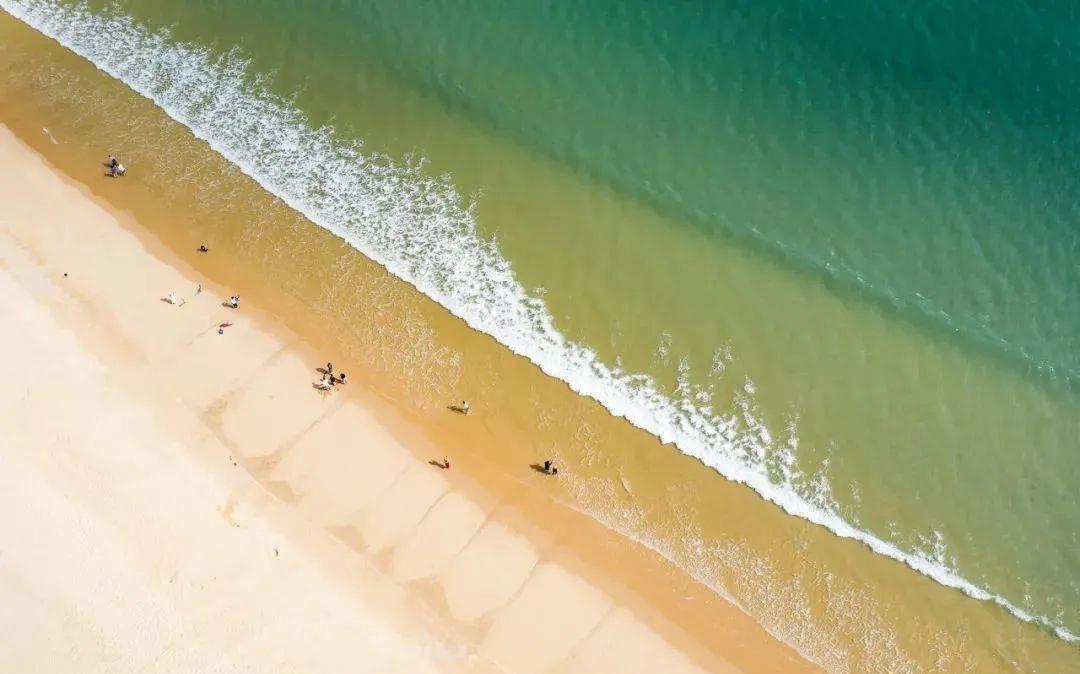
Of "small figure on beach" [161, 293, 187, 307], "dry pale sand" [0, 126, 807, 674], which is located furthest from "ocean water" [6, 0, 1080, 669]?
"small figure on beach" [161, 293, 187, 307]

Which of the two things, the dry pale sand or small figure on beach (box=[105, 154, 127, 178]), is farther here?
small figure on beach (box=[105, 154, 127, 178])

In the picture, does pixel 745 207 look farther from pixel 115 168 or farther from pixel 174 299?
pixel 115 168

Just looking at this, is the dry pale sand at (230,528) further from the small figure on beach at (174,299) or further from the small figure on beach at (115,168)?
the small figure on beach at (115,168)

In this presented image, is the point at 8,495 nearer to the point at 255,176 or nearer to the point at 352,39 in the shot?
the point at 255,176

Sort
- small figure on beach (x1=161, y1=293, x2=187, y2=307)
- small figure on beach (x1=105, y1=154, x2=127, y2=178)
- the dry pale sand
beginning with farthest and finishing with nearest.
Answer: small figure on beach (x1=105, y1=154, x2=127, y2=178)
small figure on beach (x1=161, y1=293, x2=187, y2=307)
the dry pale sand

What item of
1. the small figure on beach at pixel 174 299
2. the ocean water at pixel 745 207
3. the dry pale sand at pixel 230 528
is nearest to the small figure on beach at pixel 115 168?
the ocean water at pixel 745 207

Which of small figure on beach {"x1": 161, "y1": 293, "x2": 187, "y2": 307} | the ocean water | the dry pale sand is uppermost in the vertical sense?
the ocean water

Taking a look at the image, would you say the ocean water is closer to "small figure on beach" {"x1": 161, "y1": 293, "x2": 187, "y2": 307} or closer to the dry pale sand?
the dry pale sand
